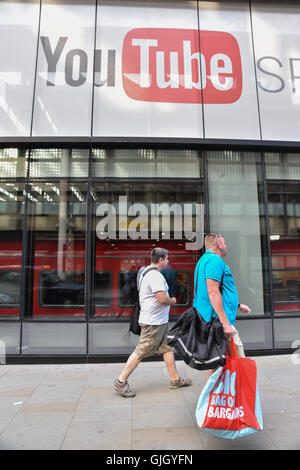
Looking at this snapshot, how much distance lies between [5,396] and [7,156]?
4.38 meters

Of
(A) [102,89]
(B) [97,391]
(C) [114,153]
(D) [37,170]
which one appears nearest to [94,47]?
(A) [102,89]

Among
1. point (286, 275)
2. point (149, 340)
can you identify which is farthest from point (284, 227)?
point (149, 340)

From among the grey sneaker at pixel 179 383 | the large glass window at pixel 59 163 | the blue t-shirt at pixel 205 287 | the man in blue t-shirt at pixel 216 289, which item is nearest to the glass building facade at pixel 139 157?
the large glass window at pixel 59 163

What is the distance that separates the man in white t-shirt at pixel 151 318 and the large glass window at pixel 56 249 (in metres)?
2.29

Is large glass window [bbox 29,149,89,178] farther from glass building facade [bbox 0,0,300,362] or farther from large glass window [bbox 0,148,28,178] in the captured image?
large glass window [bbox 0,148,28,178]

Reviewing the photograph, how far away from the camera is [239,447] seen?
2979mm

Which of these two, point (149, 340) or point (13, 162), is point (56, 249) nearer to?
point (13, 162)

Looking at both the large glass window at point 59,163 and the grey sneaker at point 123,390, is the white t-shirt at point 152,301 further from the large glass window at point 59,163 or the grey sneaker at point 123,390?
the large glass window at point 59,163

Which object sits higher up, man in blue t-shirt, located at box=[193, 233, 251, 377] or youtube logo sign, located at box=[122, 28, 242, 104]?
youtube logo sign, located at box=[122, 28, 242, 104]

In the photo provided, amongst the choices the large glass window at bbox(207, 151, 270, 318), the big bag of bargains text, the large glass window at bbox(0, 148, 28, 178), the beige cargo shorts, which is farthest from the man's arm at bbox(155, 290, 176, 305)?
the large glass window at bbox(0, 148, 28, 178)

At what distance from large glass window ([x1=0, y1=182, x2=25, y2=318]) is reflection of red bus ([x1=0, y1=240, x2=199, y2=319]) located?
0.02 m

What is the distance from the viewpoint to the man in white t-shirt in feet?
13.6

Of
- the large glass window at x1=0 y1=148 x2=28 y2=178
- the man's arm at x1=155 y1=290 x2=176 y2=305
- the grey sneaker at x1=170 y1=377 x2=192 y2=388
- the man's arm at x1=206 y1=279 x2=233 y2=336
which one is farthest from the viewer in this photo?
the large glass window at x1=0 y1=148 x2=28 y2=178

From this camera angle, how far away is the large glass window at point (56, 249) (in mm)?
6281
